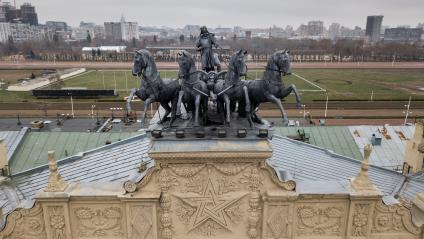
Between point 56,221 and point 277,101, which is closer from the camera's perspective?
point 56,221

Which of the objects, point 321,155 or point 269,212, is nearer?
point 269,212

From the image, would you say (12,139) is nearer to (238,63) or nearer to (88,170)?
(88,170)

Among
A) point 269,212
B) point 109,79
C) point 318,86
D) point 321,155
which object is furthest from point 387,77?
point 269,212

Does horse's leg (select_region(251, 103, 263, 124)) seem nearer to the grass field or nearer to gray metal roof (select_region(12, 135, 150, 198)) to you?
gray metal roof (select_region(12, 135, 150, 198))

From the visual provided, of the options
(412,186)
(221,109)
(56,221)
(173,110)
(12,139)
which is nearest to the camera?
(56,221)

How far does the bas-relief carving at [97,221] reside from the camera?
466 inches

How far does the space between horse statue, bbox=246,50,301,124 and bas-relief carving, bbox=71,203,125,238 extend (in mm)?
6569

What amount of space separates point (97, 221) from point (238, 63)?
24.8 ft

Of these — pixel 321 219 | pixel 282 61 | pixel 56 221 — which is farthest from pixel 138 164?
pixel 321 219

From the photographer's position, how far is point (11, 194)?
50.4 feet

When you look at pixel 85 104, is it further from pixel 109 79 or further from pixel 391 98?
pixel 391 98

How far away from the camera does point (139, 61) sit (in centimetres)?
1191

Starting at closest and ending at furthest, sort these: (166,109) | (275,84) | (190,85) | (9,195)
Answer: (190,85)
(275,84)
(166,109)
(9,195)

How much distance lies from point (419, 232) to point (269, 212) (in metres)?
5.55
